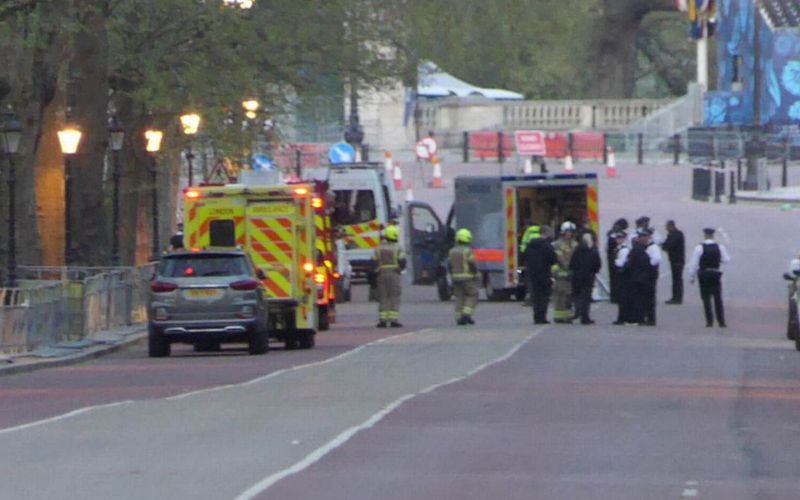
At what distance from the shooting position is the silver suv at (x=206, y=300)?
86.6ft

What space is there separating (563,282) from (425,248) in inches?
366

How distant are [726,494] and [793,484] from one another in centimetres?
72

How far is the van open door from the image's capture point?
40875 millimetres

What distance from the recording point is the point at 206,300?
2648 cm

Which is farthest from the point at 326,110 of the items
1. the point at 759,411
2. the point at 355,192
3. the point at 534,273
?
the point at 759,411

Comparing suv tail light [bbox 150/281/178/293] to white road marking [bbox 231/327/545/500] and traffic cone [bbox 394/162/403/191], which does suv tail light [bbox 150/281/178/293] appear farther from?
traffic cone [bbox 394/162/403/191]

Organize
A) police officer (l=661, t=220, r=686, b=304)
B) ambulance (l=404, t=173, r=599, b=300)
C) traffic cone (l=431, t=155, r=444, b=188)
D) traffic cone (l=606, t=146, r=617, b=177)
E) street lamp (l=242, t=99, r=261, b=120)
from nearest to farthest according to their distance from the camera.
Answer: police officer (l=661, t=220, r=686, b=304), street lamp (l=242, t=99, r=261, b=120), ambulance (l=404, t=173, r=599, b=300), traffic cone (l=431, t=155, r=444, b=188), traffic cone (l=606, t=146, r=617, b=177)

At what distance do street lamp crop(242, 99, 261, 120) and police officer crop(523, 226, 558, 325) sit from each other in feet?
26.8

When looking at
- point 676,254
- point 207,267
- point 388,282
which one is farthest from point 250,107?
point 207,267

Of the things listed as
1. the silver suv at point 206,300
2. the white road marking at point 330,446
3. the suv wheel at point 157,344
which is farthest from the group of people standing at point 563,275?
the white road marking at point 330,446

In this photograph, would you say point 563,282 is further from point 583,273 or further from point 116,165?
point 116,165

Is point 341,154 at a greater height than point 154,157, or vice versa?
point 341,154

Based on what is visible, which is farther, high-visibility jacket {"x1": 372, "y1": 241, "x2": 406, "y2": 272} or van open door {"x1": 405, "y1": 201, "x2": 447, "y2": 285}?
van open door {"x1": 405, "y1": 201, "x2": 447, "y2": 285}

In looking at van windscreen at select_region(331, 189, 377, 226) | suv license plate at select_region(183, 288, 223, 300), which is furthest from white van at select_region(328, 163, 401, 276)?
suv license plate at select_region(183, 288, 223, 300)
